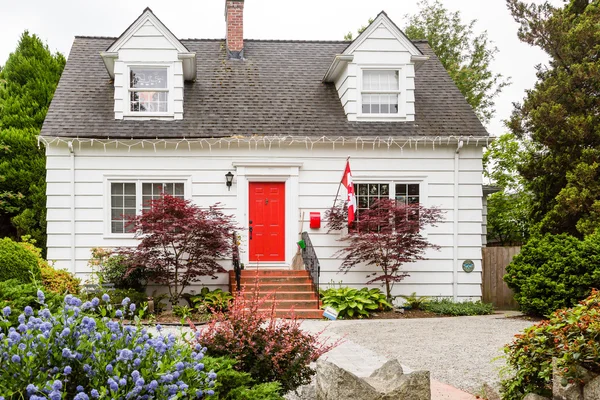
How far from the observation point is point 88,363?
3.26m

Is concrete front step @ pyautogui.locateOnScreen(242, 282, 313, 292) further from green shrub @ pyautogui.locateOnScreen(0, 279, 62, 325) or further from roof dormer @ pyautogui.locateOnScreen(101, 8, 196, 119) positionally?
green shrub @ pyautogui.locateOnScreen(0, 279, 62, 325)

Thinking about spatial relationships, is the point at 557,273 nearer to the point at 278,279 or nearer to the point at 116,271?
the point at 278,279

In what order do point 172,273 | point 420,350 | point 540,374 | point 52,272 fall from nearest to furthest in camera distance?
point 540,374 → point 420,350 → point 52,272 → point 172,273

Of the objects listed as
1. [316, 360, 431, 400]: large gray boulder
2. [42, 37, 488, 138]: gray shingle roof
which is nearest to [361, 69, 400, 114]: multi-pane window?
[42, 37, 488, 138]: gray shingle roof

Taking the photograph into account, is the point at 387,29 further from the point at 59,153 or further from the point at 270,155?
the point at 59,153

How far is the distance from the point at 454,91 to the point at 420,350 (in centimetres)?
939

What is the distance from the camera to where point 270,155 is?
1432 centimetres

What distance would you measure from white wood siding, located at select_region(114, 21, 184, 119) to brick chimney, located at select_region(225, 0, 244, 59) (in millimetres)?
2602

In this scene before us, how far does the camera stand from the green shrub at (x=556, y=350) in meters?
4.40

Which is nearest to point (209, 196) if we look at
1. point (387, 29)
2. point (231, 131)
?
point (231, 131)

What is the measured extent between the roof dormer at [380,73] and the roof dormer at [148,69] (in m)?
3.95

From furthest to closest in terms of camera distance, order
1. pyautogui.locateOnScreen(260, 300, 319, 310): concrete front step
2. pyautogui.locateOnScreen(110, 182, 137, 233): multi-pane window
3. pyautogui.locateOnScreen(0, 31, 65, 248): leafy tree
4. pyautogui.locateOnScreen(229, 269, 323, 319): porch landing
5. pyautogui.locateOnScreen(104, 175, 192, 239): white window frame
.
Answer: pyautogui.locateOnScreen(0, 31, 65, 248): leafy tree < pyautogui.locateOnScreen(110, 182, 137, 233): multi-pane window < pyautogui.locateOnScreen(104, 175, 192, 239): white window frame < pyautogui.locateOnScreen(260, 300, 319, 310): concrete front step < pyautogui.locateOnScreen(229, 269, 323, 319): porch landing

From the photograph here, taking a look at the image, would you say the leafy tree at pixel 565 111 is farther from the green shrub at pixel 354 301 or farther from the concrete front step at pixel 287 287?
the concrete front step at pixel 287 287

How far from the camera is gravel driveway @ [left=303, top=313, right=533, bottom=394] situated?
22.9ft
